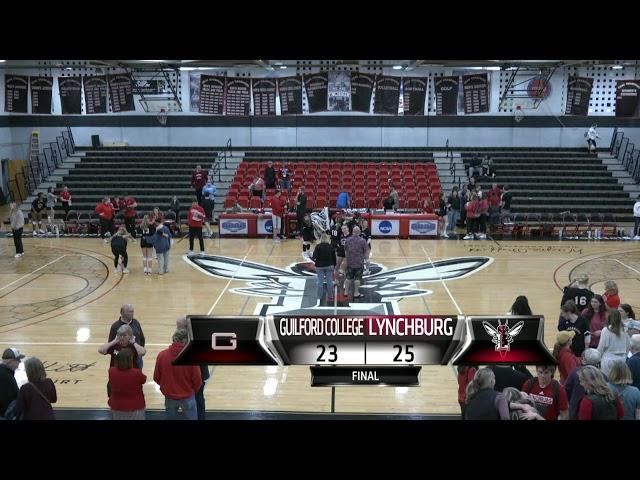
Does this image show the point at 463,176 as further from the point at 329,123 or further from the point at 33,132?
the point at 33,132

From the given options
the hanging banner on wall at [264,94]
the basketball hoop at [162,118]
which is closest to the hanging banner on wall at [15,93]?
the hanging banner on wall at [264,94]

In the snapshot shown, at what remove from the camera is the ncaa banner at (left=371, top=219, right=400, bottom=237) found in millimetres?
19641

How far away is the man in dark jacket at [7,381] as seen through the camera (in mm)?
6051

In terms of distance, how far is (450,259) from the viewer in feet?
53.5

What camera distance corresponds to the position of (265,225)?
19.6 m

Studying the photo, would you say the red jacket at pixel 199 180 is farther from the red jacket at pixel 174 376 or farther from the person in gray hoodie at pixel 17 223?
the red jacket at pixel 174 376

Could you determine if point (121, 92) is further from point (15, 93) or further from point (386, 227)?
point (386, 227)

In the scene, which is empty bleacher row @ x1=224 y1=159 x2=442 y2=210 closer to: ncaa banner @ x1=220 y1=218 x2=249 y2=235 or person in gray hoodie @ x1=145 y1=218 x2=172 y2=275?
ncaa banner @ x1=220 y1=218 x2=249 y2=235

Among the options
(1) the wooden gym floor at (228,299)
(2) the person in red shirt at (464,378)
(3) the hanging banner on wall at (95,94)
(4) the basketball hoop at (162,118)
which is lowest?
(1) the wooden gym floor at (228,299)

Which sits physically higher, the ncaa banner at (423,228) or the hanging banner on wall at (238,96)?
the hanging banner on wall at (238,96)

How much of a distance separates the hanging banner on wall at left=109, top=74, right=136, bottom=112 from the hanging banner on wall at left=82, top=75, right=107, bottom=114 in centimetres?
22

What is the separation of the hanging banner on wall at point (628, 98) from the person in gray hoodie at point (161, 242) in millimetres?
12075

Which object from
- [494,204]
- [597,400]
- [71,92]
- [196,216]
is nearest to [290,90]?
[196,216]
